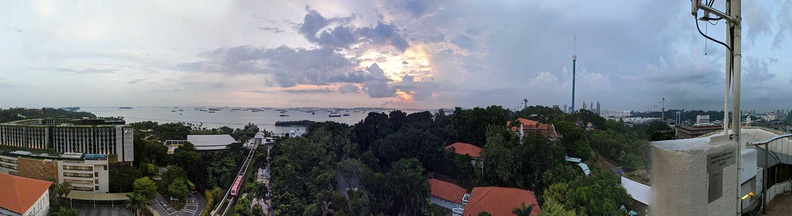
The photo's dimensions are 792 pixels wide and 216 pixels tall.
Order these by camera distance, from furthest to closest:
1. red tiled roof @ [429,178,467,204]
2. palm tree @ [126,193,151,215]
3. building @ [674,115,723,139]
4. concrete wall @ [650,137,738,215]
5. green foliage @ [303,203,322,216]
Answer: palm tree @ [126,193,151,215]
red tiled roof @ [429,178,467,204]
green foliage @ [303,203,322,216]
building @ [674,115,723,139]
concrete wall @ [650,137,738,215]

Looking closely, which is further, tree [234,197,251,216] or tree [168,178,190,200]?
tree [168,178,190,200]

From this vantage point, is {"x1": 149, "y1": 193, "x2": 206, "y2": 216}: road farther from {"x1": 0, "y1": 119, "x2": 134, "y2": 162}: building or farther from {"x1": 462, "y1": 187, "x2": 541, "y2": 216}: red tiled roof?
{"x1": 462, "y1": 187, "x2": 541, "y2": 216}: red tiled roof

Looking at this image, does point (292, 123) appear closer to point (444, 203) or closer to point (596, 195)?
point (444, 203)

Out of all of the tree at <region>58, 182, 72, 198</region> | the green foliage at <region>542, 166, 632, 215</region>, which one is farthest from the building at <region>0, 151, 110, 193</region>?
the green foliage at <region>542, 166, 632, 215</region>

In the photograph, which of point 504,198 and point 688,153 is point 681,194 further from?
point 504,198

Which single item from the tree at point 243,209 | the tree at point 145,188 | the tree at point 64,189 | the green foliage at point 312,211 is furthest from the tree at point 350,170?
the tree at point 64,189

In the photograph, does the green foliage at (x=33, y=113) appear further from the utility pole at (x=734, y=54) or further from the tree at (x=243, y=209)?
the utility pole at (x=734, y=54)

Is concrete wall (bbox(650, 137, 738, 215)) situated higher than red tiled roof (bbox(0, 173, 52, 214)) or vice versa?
concrete wall (bbox(650, 137, 738, 215))
